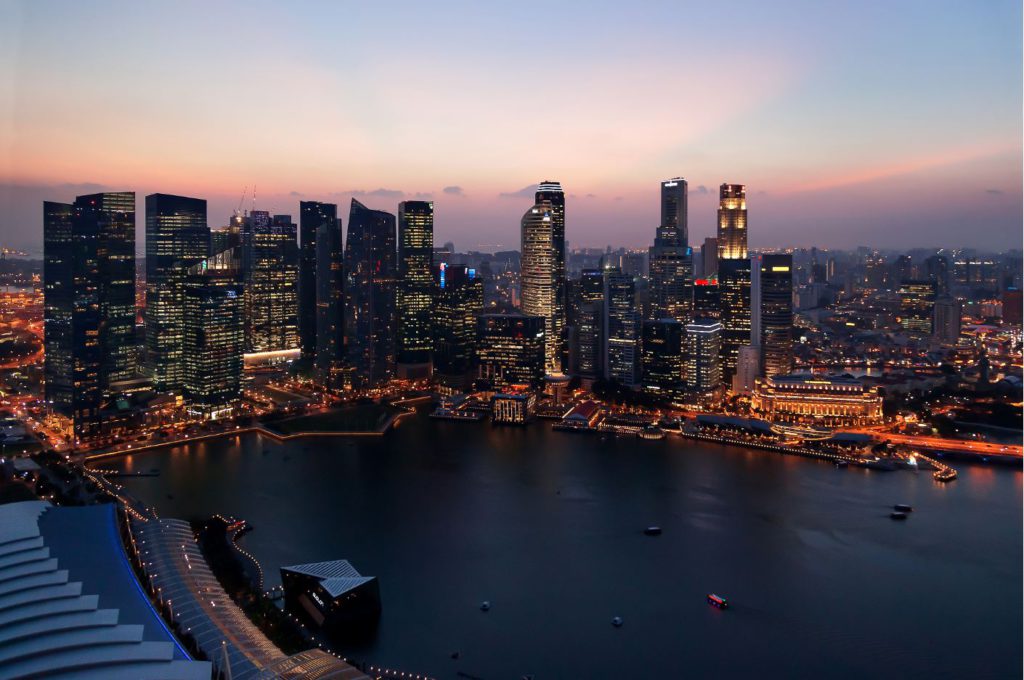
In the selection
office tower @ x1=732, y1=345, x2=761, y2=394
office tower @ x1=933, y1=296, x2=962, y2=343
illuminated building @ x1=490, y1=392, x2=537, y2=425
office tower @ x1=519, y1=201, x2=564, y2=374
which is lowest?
illuminated building @ x1=490, y1=392, x2=537, y2=425

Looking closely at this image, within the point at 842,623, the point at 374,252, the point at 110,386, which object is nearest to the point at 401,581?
the point at 842,623

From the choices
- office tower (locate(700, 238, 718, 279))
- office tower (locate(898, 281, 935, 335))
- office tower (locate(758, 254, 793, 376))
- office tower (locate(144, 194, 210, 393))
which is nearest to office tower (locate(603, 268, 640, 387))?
office tower (locate(758, 254, 793, 376))

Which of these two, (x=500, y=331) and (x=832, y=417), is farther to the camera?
(x=500, y=331)

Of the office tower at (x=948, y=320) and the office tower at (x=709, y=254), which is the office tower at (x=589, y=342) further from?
the office tower at (x=948, y=320)

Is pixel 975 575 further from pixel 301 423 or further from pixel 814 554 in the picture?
pixel 301 423

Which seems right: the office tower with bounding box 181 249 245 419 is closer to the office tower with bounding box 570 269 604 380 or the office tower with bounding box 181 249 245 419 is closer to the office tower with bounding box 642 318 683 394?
the office tower with bounding box 570 269 604 380

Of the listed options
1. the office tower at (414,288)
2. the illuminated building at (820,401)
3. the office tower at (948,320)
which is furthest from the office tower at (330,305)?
the office tower at (948,320)
